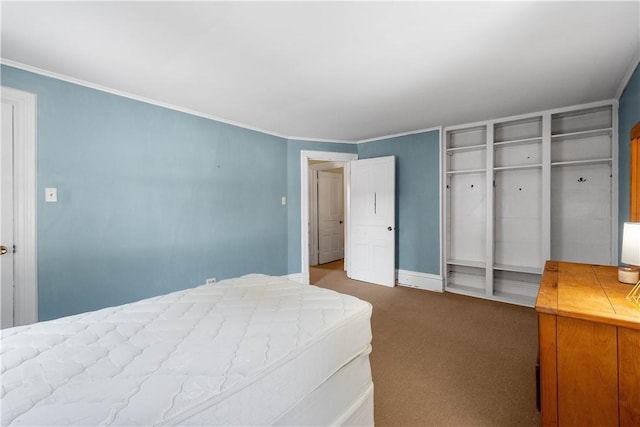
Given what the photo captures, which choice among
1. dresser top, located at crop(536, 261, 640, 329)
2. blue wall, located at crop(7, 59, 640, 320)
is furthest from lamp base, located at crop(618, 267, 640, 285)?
blue wall, located at crop(7, 59, 640, 320)

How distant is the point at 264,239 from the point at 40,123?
2.59 meters

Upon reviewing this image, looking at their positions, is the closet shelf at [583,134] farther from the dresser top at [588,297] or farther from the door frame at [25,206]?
the door frame at [25,206]

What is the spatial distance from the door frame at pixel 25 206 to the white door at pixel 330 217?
182 inches

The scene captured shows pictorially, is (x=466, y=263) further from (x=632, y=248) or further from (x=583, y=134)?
(x=632, y=248)

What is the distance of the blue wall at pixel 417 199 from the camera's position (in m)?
4.16

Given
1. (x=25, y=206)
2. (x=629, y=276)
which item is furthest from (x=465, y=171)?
(x=25, y=206)

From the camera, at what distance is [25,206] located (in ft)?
7.33

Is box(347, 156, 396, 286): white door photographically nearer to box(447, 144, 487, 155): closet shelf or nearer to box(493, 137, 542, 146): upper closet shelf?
box(447, 144, 487, 155): closet shelf

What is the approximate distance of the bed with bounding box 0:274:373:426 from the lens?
825 millimetres

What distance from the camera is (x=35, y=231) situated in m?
2.27

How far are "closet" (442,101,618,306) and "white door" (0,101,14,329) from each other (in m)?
4.59

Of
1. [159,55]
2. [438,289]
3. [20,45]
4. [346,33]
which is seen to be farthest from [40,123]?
[438,289]

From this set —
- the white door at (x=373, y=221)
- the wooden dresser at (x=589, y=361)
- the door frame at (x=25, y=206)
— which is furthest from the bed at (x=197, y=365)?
the white door at (x=373, y=221)

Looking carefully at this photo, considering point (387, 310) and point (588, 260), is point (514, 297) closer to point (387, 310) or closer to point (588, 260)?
point (588, 260)
